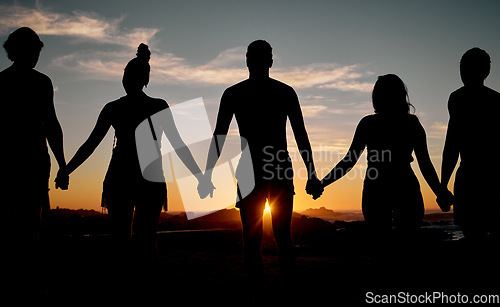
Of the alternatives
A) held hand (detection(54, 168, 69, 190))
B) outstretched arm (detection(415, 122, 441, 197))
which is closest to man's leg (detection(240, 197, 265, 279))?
outstretched arm (detection(415, 122, 441, 197))

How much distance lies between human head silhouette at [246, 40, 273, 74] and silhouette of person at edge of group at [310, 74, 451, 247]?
112 cm

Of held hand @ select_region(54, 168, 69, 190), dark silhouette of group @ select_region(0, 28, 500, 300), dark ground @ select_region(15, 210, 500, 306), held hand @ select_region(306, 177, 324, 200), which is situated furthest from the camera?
held hand @ select_region(54, 168, 69, 190)

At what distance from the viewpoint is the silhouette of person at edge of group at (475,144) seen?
4109 mm

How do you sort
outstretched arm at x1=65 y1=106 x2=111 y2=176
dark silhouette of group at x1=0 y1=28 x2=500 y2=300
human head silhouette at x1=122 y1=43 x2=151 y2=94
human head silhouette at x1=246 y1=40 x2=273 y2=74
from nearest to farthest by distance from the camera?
1. dark silhouette of group at x1=0 y1=28 x2=500 y2=300
2. human head silhouette at x1=246 y1=40 x2=273 y2=74
3. human head silhouette at x1=122 y1=43 x2=151 y2=94
4. outstretched arm at x1=65 y1=106 x2=111 y2=176

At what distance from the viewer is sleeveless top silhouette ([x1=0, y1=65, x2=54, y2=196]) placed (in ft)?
12.6

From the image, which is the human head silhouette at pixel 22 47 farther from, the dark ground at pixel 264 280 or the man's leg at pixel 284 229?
the man's leg at pixel 284 229

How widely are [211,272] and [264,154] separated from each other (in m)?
3.63

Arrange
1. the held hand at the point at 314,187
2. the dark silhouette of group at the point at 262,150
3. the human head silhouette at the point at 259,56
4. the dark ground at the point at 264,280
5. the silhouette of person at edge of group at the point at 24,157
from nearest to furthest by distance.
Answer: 1. the silhouette of person at edge of group at the point at 24,157
2. the dark silhouette of group at the point at 262,150
3. the dark ground at the point at 264,280
4. the human head silhouette at the point at 259,56
5. the held hand at the point at 314,187

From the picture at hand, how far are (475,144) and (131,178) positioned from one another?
11.5 ft

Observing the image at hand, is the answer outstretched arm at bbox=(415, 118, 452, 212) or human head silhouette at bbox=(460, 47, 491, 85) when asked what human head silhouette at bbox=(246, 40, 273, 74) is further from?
human head silhouette at bbox=(460, 47, 491, 85)

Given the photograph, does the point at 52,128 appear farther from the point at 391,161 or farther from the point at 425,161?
the point at 425,161

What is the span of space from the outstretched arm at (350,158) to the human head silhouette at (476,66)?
1.20 m

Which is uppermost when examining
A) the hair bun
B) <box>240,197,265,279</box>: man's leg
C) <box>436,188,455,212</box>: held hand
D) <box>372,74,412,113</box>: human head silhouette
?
the hair bun

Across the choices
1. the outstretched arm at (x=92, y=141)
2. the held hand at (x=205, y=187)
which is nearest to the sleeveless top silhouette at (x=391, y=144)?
the held hand at (x=205, y=187)
